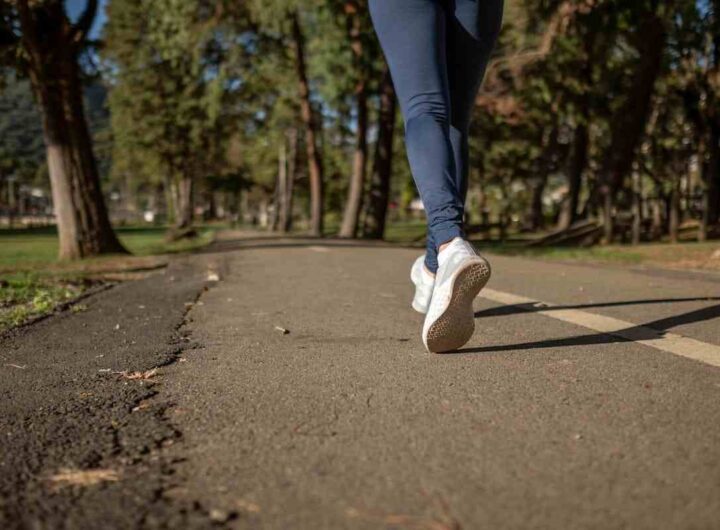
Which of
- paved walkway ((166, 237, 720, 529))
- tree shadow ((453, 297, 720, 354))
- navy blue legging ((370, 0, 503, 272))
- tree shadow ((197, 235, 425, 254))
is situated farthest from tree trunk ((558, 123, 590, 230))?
navy blue legging ((370, 0, 503, 272))

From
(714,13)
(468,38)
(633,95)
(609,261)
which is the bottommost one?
(609,261)

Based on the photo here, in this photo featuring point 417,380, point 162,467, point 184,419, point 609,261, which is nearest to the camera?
point 162,467

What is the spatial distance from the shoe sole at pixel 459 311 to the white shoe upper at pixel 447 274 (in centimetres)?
1

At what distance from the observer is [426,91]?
2994 mm

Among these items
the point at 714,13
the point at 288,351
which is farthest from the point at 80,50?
the point at 714,13

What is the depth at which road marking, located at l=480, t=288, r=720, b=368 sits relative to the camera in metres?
2.58

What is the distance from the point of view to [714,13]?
18484 millimetres

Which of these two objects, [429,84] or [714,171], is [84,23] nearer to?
[429,84]

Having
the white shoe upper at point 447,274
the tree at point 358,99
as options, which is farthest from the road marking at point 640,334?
the tree at point 358,99

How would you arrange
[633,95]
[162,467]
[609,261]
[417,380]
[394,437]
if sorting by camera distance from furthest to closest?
[633,95] < [609,261] < [417,380] < [394,437] < [162,467]

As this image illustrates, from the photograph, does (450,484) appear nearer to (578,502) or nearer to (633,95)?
(578,502)

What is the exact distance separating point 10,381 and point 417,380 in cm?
138

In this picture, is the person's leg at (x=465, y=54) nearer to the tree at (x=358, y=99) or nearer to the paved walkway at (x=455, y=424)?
the paved walkway at (x=455, y=424)

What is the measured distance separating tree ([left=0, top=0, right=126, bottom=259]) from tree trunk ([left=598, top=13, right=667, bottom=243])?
11.0 meters
